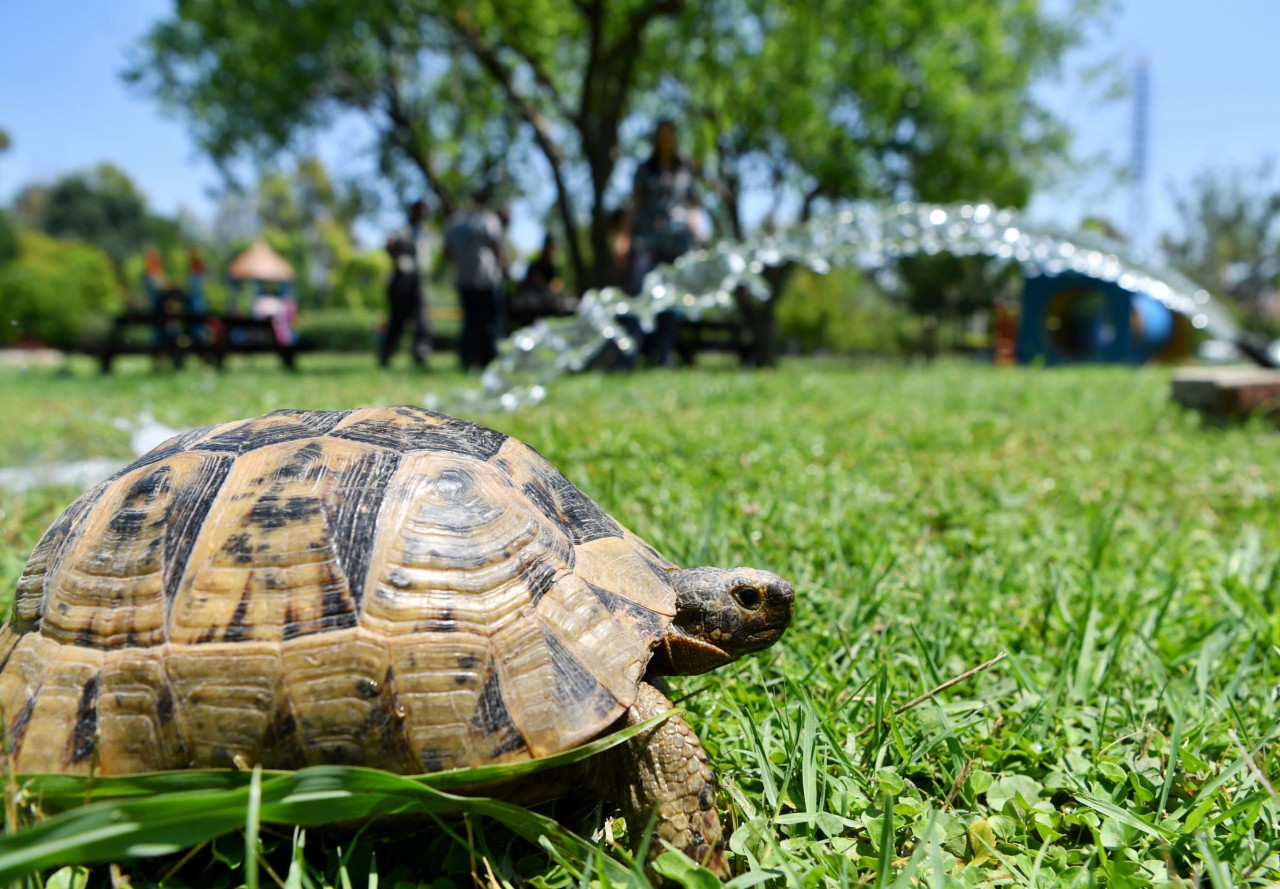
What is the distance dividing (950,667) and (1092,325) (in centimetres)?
2014

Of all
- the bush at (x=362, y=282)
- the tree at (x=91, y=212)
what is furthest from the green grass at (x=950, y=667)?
the tree at (x=91, y=212)

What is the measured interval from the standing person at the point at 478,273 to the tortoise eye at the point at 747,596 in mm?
10045

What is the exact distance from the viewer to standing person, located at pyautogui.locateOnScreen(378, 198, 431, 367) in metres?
13.3

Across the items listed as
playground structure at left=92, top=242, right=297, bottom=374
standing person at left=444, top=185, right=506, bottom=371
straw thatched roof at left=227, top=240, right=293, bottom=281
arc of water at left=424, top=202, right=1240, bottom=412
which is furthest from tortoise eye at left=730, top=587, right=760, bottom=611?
straw thatched roof at left=227, top=240, right=293, bottom=281

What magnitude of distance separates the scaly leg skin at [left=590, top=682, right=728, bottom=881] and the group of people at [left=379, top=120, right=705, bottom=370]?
26.7ft

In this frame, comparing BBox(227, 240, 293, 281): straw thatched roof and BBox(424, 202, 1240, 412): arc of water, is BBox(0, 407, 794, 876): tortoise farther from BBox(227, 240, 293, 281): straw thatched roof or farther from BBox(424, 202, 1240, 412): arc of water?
BBox(227, 240, 293, 281): straw thatched roof

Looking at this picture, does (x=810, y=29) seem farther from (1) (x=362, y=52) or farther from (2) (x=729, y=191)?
(1) (x=362, y=52)

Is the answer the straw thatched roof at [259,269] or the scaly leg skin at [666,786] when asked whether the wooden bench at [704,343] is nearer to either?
the scaly leg skin at [666,786]

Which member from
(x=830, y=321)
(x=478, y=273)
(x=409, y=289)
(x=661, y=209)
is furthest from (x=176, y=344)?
(x=830, y=321)

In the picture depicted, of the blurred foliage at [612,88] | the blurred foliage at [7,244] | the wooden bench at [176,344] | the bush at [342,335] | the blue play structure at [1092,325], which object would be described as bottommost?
the bush at [342,335]

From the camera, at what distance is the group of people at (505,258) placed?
29.7 feet

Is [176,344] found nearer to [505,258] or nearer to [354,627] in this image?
[505,258]

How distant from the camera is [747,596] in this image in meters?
1.48

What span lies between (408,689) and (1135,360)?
20.1m
